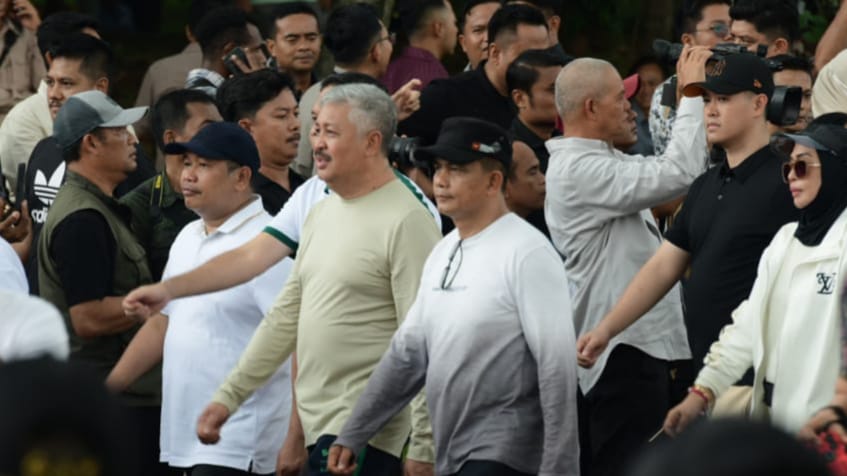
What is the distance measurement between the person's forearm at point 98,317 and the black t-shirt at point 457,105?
2.28 m

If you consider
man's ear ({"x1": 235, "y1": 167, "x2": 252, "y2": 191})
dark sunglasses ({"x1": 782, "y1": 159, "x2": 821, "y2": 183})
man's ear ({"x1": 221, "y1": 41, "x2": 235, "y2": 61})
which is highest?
dark sunglasses ({"x1": 782, "y1": 159, "x2": 821, "y2": 183})

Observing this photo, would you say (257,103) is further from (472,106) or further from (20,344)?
(20,344)

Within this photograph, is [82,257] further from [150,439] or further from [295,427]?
→ [295,427]

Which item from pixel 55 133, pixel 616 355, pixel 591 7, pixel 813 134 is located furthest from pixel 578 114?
pixel 591 7

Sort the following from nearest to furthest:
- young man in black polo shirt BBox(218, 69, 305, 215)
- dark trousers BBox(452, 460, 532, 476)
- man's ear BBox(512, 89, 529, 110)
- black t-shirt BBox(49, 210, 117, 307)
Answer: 1. dark trousers BBox(452, 460, 532, 476)
2. black t-shirt BBox(49, 210, 117, 307)
3. young man in black polo shirt BBox(218, 69, 305, 215)
4. man's ear BBox(512, 89, 529, 110)

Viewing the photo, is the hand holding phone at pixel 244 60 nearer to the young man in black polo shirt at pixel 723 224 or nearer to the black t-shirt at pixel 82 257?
the black t-shirt at pixel 82 257

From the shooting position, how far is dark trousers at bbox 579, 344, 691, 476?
801cm

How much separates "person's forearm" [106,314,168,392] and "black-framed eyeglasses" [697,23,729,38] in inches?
162

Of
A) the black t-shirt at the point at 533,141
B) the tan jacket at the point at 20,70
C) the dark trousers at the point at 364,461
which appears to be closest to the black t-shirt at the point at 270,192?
the black t-shirt at the point at 533,141

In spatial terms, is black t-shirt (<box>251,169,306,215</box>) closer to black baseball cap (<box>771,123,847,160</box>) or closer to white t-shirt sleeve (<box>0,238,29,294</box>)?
white t-shirt sleeve (<box>0,238,29,294</box>)

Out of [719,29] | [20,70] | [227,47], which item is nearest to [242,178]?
[227,47]

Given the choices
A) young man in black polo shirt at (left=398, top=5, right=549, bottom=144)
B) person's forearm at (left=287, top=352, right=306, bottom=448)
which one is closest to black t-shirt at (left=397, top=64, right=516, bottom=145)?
young man in black polo shirt at (left=398, top=5, right=549, bottom=144)

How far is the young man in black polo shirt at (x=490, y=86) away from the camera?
987 centimetres

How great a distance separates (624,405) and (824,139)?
187 cm
